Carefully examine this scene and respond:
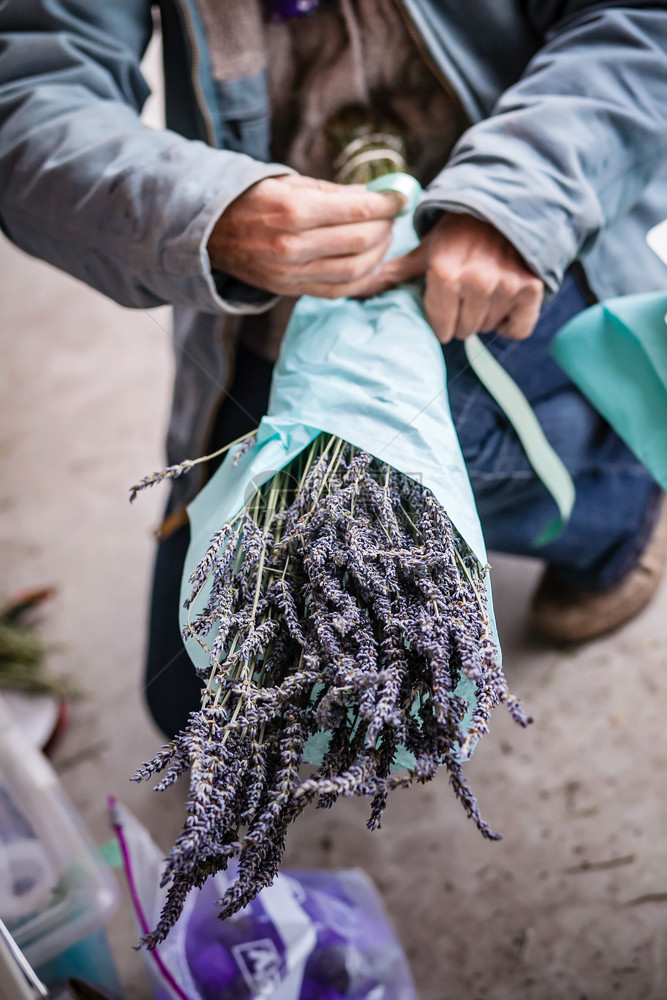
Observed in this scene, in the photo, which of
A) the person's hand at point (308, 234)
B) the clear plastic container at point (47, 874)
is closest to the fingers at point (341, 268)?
the person's hand at point (308, 234)

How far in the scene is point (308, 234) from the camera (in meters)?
0.71

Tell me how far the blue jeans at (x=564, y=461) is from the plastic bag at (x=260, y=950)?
0.52 m

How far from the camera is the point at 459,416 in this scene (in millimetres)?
645

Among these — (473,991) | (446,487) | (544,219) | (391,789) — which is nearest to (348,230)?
(544,219)

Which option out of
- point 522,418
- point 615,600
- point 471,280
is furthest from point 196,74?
point 615,600

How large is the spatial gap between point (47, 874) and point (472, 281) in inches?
41.1

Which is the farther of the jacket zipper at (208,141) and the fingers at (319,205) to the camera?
the jacket zipper at (208,141)

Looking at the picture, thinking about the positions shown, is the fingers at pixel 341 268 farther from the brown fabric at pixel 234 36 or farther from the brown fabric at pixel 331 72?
the brown fabric at pixel 234 36

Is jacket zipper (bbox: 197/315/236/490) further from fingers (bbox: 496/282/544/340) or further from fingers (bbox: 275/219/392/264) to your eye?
fingers (bbox: 496/282/544/340)

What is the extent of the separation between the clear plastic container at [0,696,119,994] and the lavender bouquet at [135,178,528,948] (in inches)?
20.5

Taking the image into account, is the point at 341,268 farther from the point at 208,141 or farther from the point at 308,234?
the point at 208,141

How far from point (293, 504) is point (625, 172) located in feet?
1.77

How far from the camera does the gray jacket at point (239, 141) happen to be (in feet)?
2.33

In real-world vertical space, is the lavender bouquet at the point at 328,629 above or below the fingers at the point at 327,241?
below
